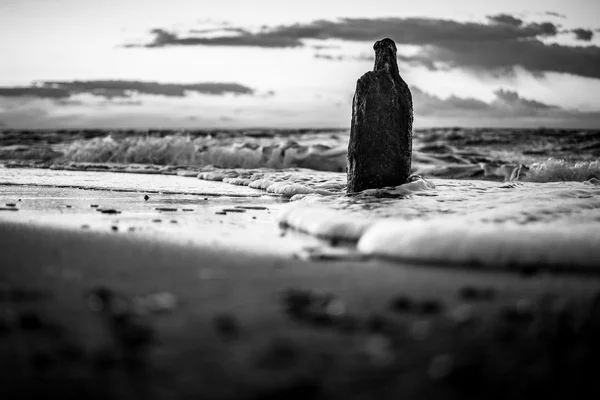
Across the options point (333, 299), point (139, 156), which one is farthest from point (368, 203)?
point (139, 156)

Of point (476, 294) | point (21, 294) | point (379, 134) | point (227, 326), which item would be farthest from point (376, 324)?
point (379, 134)

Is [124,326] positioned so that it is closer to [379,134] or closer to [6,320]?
[6,320]

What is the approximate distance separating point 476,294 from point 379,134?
14.9 feet

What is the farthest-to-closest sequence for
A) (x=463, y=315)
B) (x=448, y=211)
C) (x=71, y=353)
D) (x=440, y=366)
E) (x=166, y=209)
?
(x=166, y=209)
(x=448, y=211)
(x=463, y=315)
(x=71, y=353)
(x=440, y=366)

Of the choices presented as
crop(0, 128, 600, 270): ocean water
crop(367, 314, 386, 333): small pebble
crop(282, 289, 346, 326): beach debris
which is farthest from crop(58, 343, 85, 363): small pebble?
crop(0, 128, 600, 270): ocean water

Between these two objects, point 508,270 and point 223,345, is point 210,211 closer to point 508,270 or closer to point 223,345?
point 508,270

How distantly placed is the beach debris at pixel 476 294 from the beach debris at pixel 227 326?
45.1 inches

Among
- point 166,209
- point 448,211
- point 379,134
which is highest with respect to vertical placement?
point 379,134

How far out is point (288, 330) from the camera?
2.50 metres

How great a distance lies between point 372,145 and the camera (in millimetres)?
7410

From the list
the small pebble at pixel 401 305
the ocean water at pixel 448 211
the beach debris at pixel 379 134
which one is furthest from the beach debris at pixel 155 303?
the beach debris at pixel 379 134

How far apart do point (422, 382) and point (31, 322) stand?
1.61 metres

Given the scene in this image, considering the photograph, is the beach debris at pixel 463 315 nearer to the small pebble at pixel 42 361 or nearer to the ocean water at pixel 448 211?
the ocean water at pixel 448 211

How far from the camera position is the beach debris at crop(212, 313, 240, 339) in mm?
2446
